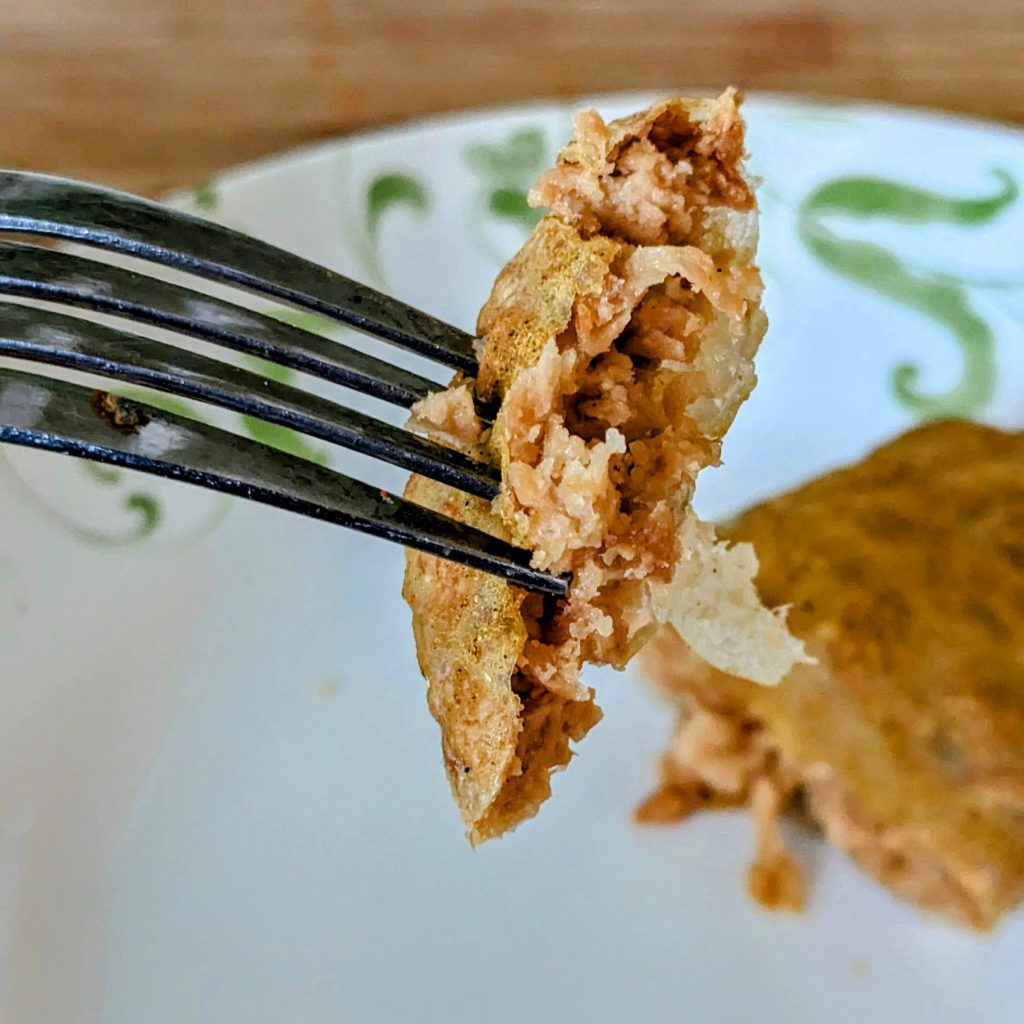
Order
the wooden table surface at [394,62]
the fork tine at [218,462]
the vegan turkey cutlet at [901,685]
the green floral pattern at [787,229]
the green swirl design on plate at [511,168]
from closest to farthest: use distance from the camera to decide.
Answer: the fork tine at [218,462] → the vegan turkey cutlet at [901,685] → the green floral pattern at [787,229] → the green swirl design on plate at [511,168] → the wooden table surface at [394,62]

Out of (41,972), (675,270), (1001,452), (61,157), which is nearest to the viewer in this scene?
(675,270)

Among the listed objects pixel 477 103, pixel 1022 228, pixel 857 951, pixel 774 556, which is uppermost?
pixel 477 103

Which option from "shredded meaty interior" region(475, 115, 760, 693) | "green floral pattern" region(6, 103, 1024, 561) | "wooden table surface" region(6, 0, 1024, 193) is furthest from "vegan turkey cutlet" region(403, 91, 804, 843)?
"wooden table surface" region(6, 0, 1024, 193)

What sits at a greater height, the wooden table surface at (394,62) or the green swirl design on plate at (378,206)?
the wooden table surface at (394,62)

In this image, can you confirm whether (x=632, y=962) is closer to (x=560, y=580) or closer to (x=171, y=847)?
(x=171, y=847)

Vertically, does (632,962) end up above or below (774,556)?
below

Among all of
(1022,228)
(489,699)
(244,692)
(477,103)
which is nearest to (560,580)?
(489,699)

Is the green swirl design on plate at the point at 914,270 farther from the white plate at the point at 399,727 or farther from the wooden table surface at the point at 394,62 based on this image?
the wooden table surface at the point at 394,62

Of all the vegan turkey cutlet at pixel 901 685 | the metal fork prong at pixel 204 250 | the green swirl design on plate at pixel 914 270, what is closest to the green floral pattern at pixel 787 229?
the green swirl design on plate at pixel 914 270
